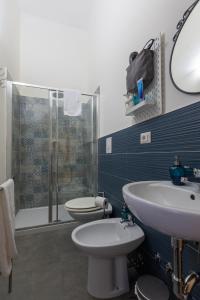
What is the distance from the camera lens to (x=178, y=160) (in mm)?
855

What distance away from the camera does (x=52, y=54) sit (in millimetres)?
2766

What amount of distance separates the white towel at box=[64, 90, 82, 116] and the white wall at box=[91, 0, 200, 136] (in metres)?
0.32

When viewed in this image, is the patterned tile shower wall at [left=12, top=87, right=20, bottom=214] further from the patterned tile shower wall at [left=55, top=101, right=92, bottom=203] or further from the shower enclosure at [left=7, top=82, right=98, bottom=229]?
the patterned tile shower wall at [left=55, top=101, right=92, bottom=203]

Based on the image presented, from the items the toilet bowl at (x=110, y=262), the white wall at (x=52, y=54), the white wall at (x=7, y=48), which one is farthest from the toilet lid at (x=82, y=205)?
the white wall at (x=52, y=54)

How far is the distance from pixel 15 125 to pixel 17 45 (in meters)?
1.15

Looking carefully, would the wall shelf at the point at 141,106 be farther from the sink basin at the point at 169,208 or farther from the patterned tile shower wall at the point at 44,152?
the patterned tile shower wall at the point at 44,152

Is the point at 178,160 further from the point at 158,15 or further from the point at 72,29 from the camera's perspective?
the point at 72,29

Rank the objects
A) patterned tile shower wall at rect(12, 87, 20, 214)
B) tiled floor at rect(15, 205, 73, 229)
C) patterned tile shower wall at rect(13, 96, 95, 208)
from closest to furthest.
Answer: tiled floor at rect(15, 205, 73, 229)
patterned tile shower wall at rect(12, 87, 20, 214)
patterned tile shower wall at rect(13, 96, 95, 208)

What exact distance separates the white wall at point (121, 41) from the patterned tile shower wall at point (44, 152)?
553mm

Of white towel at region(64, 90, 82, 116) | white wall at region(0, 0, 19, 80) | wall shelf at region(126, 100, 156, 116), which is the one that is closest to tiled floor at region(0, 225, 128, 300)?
wall shelf at region(126, 100, 156, 116)

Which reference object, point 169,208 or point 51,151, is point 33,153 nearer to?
point 51,151

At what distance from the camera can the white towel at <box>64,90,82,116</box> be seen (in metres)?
2.22

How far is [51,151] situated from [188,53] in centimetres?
185

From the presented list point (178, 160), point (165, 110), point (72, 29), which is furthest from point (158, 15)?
point (72, 29)
